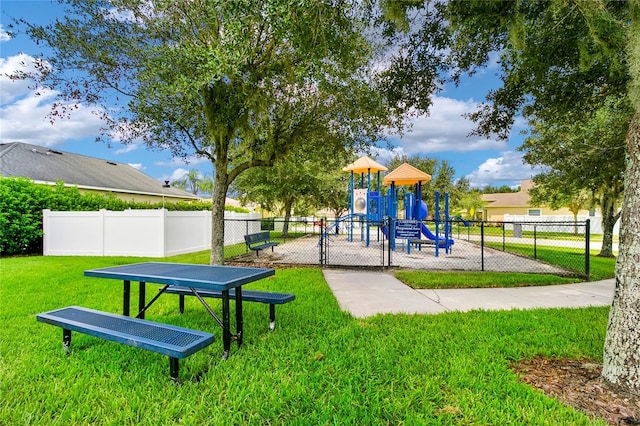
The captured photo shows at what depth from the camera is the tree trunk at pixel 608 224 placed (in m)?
13.3

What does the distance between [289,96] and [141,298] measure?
5341 millimetres

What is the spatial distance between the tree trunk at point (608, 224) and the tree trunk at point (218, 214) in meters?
15.0

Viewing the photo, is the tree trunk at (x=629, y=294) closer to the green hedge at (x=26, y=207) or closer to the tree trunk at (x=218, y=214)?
the tree trunk at (x=218, y=214)

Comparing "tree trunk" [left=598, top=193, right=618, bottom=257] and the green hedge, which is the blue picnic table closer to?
the green hedge

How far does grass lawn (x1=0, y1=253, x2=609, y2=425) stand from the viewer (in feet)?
7.45

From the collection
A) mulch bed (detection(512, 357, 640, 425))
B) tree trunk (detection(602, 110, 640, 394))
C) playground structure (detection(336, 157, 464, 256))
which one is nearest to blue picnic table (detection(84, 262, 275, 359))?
mulch bed (detection(512, 357, 640, 425))

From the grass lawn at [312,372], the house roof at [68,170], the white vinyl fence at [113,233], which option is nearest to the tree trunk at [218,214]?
the white vinyl fence at [113,233]

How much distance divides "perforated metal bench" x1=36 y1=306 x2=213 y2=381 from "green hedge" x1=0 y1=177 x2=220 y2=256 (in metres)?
10.1

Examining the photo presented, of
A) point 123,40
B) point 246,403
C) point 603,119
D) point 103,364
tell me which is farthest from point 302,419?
point 603,119

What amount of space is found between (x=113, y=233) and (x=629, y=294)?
13100mm

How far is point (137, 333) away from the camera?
2.73 metres

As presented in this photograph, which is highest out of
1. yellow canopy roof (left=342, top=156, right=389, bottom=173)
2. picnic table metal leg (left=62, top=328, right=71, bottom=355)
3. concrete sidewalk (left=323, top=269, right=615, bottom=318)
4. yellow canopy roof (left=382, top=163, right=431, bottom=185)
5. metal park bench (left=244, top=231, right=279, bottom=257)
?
yellow canopy roof (left=342, top=156, right=389, bottom=173)

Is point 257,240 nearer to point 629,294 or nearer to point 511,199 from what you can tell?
point 629,294

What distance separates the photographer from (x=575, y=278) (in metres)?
7.52
